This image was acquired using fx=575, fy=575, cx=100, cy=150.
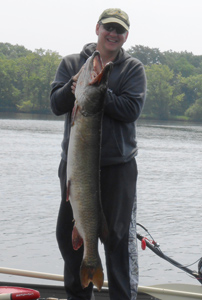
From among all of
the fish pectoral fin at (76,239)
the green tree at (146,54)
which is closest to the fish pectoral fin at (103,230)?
the fish pectoral fin at (76,239)

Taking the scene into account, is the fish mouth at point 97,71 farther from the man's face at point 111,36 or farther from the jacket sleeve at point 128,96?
the man's face at point 111,36

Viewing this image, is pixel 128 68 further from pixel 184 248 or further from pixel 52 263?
pixel 184 248

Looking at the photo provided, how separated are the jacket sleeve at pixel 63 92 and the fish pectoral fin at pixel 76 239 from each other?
859 mm

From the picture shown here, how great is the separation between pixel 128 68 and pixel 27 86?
10861 centimetres

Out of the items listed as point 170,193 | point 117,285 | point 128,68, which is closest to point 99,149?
point 128,68

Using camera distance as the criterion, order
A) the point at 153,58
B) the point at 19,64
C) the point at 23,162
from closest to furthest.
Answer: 1. the point at 23,162
2. the point at 19,64
3. the point at 153,58

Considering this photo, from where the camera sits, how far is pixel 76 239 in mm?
4086

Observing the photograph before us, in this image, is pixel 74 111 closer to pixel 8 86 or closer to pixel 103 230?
pixel 103 230

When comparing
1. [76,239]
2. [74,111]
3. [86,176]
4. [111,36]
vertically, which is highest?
[111,36]

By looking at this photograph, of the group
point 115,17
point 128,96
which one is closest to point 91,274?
point 128,96

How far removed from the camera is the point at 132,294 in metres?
4.30

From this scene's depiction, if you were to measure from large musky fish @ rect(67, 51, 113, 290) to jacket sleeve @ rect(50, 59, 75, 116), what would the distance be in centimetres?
17

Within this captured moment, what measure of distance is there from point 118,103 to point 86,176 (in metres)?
0.55

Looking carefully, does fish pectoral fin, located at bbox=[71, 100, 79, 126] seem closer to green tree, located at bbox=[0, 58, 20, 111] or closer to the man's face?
the man's face
